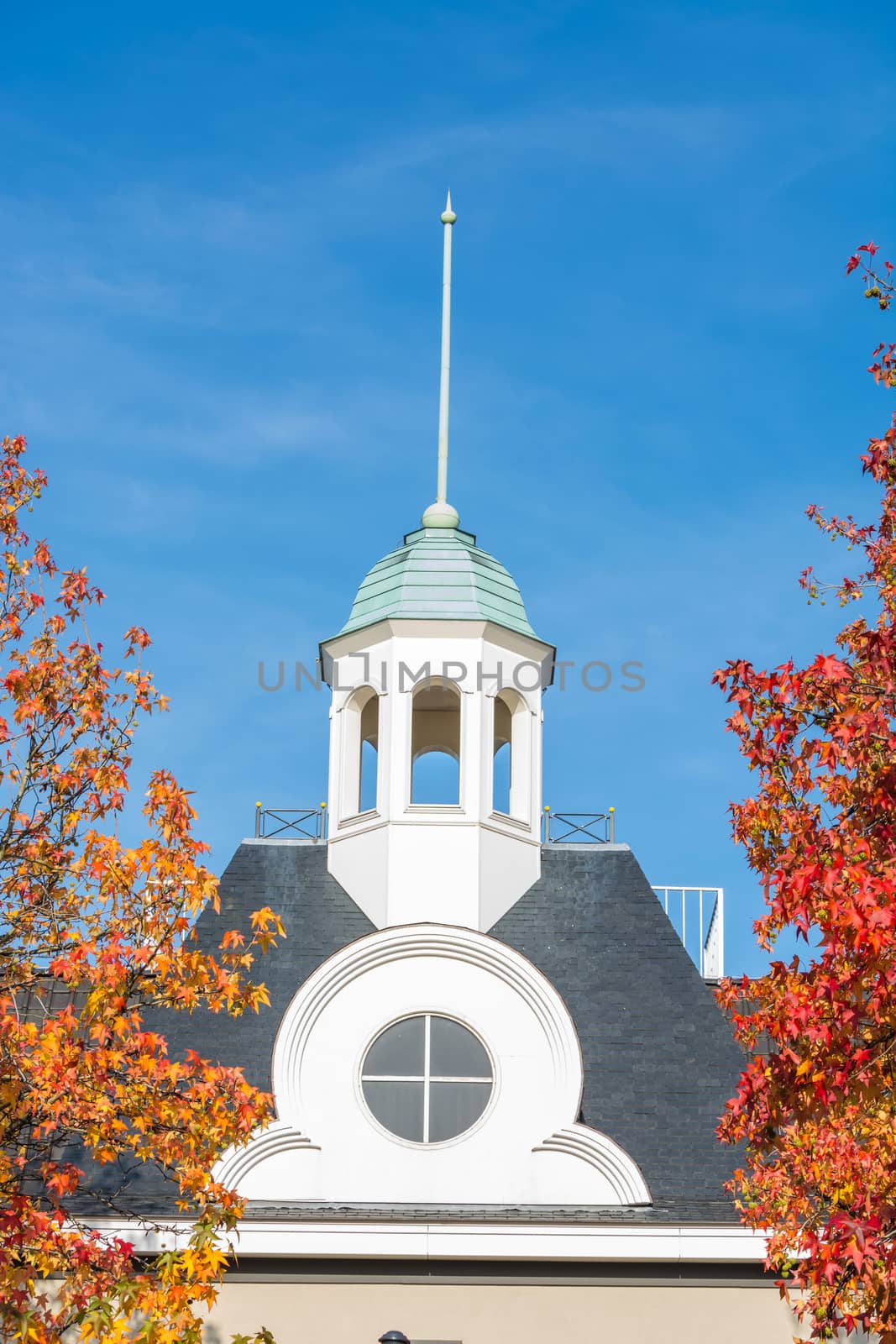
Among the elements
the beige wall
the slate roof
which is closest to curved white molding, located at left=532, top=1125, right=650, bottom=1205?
the slate roof

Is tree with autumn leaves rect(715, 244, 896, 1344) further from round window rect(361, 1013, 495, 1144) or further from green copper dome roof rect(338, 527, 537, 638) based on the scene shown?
green copper dome roof rect(338, 527, 537, 638)

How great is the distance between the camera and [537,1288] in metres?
14.6

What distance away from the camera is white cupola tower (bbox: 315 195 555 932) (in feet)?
58.0

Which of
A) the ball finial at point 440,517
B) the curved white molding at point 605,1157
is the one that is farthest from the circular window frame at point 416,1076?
the ball finial at point 440,517

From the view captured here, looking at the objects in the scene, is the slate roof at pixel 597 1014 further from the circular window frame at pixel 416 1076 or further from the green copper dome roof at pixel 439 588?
the green copper dome roof at pixel 439 588

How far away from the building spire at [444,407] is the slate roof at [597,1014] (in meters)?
4.18

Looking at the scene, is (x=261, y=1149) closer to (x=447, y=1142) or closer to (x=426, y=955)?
(x=447, y=1142)

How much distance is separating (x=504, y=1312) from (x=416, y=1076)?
2274mm

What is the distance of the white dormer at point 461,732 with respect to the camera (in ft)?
58.0

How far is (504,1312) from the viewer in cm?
1459

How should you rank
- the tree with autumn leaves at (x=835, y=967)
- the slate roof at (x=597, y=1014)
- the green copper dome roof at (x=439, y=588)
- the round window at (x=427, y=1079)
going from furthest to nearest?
the green copper dome roof at (x=439, y=588) < the round window at (x=427, y=1079) < the slate roof at (x=597, y=1014) < the tree with autumn leaves at (x=835, y=967)

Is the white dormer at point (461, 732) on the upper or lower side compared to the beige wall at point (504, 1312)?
upper

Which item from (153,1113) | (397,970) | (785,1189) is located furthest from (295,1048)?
(785,1189)

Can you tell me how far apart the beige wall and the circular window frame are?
130 centimetres
